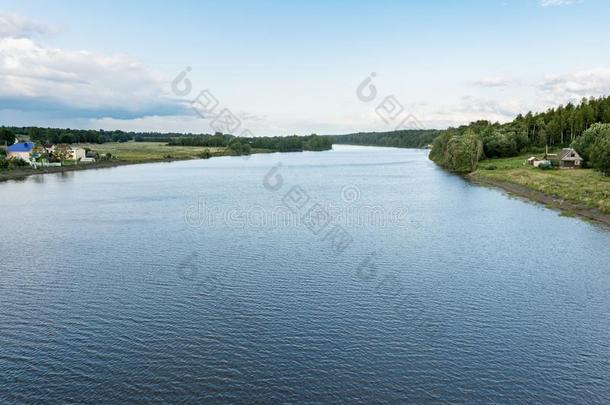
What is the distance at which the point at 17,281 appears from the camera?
1022 inches

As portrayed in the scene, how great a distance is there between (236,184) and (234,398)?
6211cm

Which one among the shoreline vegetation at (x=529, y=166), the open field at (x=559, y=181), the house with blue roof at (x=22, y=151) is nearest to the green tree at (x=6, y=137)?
the shoreline vegetation at (x=529, y=166)

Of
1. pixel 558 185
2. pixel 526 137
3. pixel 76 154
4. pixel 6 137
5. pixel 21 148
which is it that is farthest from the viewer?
pixel 6 137

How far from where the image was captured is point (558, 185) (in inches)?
2303

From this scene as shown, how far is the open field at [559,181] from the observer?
48562mm

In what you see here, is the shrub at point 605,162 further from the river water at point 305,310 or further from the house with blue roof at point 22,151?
the house with blue roof at point 22,151

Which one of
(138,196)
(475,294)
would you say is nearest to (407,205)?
(475,294)

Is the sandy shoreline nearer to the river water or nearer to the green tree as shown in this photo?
the river water

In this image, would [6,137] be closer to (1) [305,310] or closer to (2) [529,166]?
(2) [529,166]

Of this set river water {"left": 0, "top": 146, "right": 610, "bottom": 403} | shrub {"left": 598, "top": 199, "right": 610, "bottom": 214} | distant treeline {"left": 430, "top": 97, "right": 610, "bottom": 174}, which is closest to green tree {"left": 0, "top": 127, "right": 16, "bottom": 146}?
river water {"left": 0, "top": 146, "right": 610, "bottom": 403}

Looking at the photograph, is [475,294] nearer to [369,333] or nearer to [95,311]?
[369,333]

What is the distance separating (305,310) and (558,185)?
48212 mm

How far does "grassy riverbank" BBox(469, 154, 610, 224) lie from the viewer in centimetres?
4672

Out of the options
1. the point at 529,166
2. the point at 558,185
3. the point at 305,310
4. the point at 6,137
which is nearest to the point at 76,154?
the point at 6,137
